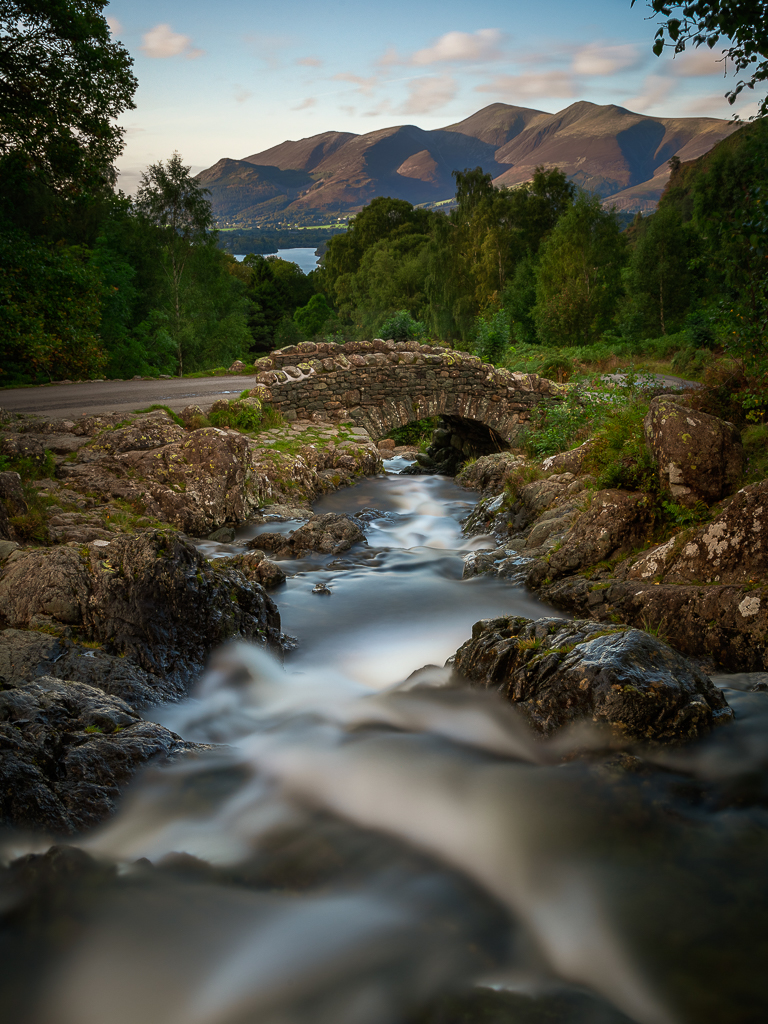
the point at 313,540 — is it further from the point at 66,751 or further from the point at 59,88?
the point at 59,88

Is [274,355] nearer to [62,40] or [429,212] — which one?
[62,40]

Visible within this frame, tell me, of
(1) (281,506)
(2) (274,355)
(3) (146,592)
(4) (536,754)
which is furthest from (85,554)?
(2) (274,355)

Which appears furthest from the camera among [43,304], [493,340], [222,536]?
[493,340]

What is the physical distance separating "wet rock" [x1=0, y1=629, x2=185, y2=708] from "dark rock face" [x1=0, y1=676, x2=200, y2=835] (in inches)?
12.4

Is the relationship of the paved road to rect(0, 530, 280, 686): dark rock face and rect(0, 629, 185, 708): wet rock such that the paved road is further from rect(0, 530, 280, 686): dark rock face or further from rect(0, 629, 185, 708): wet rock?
rect(0, 629, 185, 708): wet rock

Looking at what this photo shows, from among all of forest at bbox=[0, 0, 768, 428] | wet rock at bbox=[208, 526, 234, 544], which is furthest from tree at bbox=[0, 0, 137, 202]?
wet rock at bbox=[208, 526, 234, 544]

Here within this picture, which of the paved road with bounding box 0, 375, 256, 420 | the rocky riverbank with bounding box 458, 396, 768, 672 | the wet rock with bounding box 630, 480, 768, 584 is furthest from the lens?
the paved road with bounding box 0, 375, 256, 420

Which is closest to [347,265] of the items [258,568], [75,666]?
[258,568]

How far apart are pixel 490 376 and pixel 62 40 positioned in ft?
39.3

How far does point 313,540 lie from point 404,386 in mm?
8422

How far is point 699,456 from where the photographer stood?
6777 millimetres

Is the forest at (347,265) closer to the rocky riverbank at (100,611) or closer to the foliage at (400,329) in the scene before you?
the foliage at (400,329)

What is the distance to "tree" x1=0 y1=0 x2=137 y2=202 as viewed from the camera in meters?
12.7

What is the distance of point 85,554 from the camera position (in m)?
5.41
